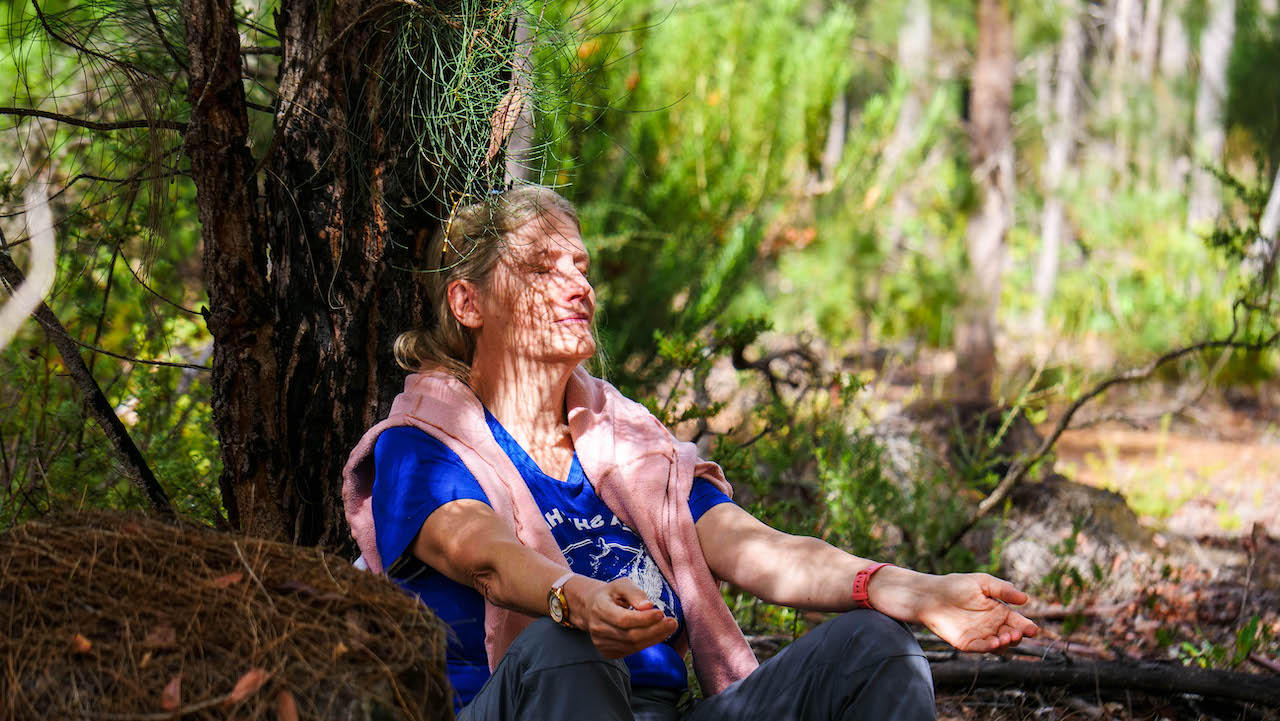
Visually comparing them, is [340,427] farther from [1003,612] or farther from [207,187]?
[1003,612]

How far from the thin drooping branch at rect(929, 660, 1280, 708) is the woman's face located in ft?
4.46

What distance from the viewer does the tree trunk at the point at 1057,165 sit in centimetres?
1548

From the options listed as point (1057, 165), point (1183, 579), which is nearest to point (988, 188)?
point (1183, 579)

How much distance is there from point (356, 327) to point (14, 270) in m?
0.68

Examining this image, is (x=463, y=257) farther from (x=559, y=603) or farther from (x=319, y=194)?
(x=559, y=603)

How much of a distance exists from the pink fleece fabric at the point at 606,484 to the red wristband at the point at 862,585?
28cm

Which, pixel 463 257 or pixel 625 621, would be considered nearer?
pixel 625 621

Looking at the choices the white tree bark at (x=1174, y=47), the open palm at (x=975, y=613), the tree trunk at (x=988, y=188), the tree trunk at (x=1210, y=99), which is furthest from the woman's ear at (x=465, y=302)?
the white tree bark at (x=1174, y=47)

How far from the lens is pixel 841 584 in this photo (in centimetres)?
209

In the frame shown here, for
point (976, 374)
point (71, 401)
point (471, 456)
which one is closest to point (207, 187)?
point (471, 456)

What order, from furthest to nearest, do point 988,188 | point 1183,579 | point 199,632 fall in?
1. point 988,188
2. point 1183,579
3. point 199,632

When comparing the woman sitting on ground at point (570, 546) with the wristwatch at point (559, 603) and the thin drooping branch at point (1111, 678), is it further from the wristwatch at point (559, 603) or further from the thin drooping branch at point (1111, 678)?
the thin drooping branch at point (1111, 678)

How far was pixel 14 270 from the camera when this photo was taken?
7.41 feet

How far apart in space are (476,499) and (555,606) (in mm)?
333
